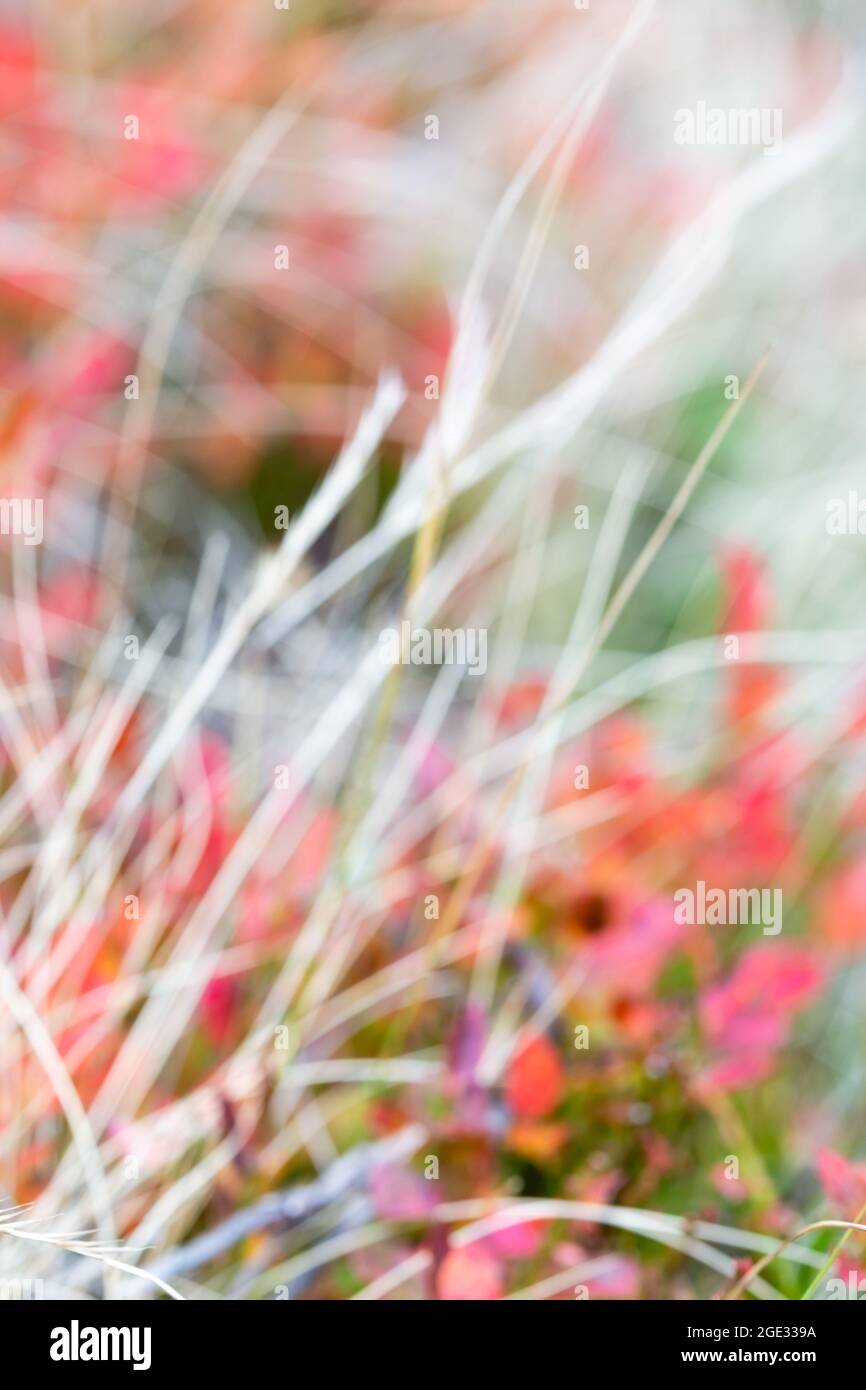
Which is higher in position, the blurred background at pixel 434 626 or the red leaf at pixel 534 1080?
the blurred background at pixel 434 626

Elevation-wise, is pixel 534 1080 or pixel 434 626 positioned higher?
pixel 434 626

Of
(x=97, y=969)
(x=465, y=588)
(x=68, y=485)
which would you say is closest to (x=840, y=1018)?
(x=465, y=588)

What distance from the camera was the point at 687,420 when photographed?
905 millimetres

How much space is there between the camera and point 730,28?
35.2 inches

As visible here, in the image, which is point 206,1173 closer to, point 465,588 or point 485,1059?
point 485,1059

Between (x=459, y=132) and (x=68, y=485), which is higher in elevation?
(x=459, y=132)

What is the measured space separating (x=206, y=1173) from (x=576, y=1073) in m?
0.29

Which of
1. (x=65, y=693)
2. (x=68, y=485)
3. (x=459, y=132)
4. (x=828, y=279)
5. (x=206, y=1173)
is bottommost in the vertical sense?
(x=206, y=1173)

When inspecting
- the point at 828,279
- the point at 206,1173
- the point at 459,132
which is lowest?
the point at 206,1173

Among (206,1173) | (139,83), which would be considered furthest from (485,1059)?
(139,83)

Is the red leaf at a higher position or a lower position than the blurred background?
lower

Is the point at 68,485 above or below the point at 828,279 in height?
below
